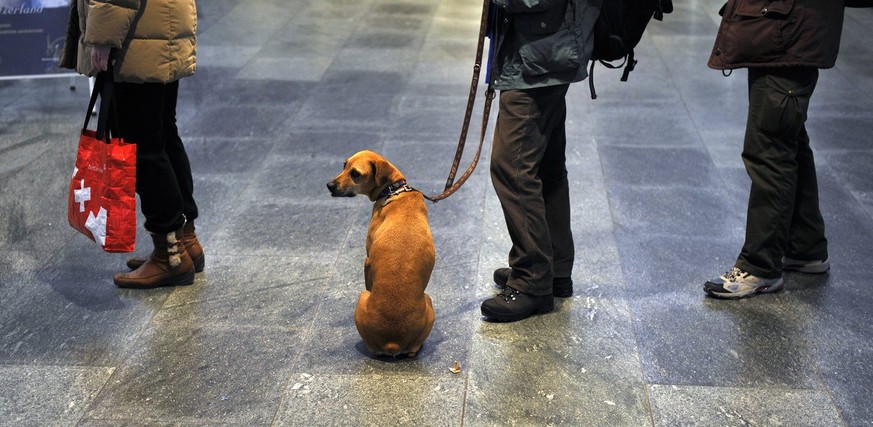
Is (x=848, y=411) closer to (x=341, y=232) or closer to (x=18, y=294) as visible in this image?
(x=341, y=232)

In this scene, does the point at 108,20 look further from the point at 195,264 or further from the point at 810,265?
the point at 810,265

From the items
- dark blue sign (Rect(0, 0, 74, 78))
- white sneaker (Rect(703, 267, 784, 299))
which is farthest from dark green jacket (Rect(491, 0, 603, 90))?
dark blue sign (Rect(0, 0, 74, 78))

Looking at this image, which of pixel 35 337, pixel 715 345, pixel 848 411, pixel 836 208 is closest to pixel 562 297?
pixel 715 345

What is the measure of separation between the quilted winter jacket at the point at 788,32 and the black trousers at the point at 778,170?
3.0 inches

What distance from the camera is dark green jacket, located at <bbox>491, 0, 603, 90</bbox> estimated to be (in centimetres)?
364

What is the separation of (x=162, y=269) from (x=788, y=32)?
9.40ft

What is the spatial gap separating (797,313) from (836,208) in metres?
1.25

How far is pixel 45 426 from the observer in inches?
132

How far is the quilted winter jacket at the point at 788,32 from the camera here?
391 cm

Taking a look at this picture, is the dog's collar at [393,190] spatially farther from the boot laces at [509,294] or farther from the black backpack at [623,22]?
the black backpack at [623,22]

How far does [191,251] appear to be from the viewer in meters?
4.47

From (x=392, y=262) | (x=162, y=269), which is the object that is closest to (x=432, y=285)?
(x=392, y=262)

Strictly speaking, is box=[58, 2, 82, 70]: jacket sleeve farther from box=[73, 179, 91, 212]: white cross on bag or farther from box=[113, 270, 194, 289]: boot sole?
box=[113, 270, 194, 289]: boot sole

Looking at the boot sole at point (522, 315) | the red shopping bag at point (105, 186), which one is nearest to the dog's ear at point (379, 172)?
the boot sole at point (522, 315)
